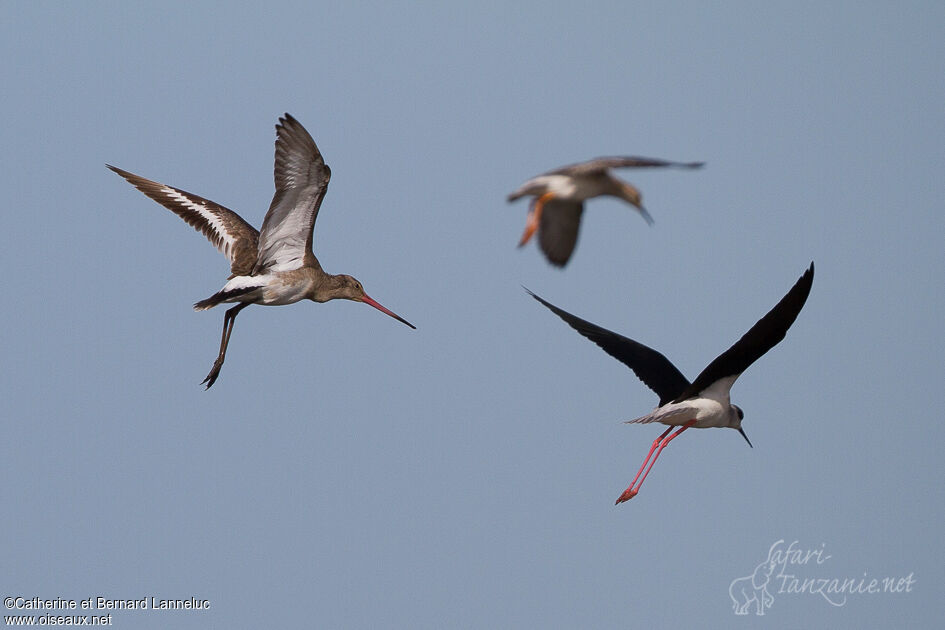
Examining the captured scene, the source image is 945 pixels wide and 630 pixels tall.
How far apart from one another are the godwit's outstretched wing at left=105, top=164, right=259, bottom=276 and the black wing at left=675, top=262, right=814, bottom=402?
16.9 ft

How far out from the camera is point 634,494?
14.3m

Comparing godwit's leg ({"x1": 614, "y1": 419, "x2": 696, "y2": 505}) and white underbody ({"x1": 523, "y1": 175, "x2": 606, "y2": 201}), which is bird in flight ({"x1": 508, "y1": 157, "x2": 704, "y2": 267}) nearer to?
white underbody ({"x1": 523, "y1": 175, "x2": 606, "y2": 201})

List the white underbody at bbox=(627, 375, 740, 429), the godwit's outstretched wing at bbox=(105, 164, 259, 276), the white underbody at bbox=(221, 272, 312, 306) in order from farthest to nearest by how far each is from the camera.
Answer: the godwit's outstretched wing at bbox=(105, 164, 259, 276) < the white underbody at bbox=(221, 272, 312, 306) < the white underbody at bbox=(627, 375, 740, 429)

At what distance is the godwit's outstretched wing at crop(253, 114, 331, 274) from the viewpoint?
13062mm

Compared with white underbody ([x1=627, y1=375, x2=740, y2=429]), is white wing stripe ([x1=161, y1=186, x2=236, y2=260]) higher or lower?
higher

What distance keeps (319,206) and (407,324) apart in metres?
2.79

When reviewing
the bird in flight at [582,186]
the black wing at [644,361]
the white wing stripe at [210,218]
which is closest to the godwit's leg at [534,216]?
the bird in flight at [582,186]

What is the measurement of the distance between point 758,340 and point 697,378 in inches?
40.3

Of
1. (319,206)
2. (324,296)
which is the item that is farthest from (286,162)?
(324,296)

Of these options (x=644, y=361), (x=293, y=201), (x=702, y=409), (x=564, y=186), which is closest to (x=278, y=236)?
(x=293, y=201)

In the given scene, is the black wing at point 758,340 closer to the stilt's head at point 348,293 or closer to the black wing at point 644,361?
the black wing at point 644,361

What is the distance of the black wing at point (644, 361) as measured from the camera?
14.3 m

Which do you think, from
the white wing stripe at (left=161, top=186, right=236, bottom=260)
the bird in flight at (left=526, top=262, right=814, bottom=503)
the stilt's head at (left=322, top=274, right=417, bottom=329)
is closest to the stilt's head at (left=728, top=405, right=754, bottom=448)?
the bird in flight at (left=526, top=262, right=814, bottom=503)

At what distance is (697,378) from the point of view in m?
13.5
